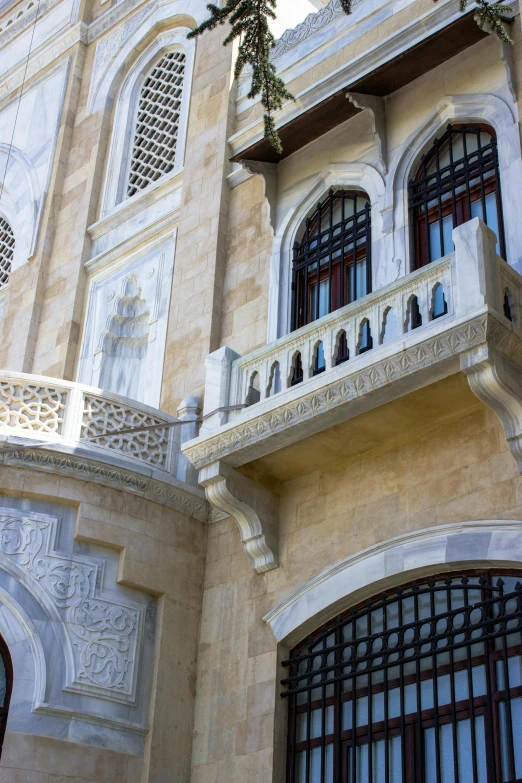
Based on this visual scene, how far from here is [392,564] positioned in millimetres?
9414

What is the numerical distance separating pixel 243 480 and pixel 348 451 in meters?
0.98

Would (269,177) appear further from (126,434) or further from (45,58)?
(45,58)

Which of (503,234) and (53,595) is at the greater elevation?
(503,234)

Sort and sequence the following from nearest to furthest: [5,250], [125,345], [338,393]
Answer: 1. [338,393]
2. [125,345]
3. [5,250]

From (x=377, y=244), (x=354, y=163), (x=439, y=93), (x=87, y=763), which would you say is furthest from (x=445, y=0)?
(x=87, y=763)

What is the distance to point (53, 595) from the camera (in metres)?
10.0

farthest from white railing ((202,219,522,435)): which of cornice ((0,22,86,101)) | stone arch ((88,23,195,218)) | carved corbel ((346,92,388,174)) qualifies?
cornice ((0,22,86,101))

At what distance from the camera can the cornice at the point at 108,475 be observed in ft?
34.2

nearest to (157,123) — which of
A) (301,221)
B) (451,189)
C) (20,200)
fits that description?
(20,200)

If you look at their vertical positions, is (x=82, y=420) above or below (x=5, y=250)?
below

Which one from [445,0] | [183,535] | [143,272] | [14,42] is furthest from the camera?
[14,42]

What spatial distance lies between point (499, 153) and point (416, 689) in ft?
15.9

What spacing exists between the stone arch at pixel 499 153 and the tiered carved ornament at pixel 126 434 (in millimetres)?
2806

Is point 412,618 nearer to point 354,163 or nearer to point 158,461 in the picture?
point 158,461
